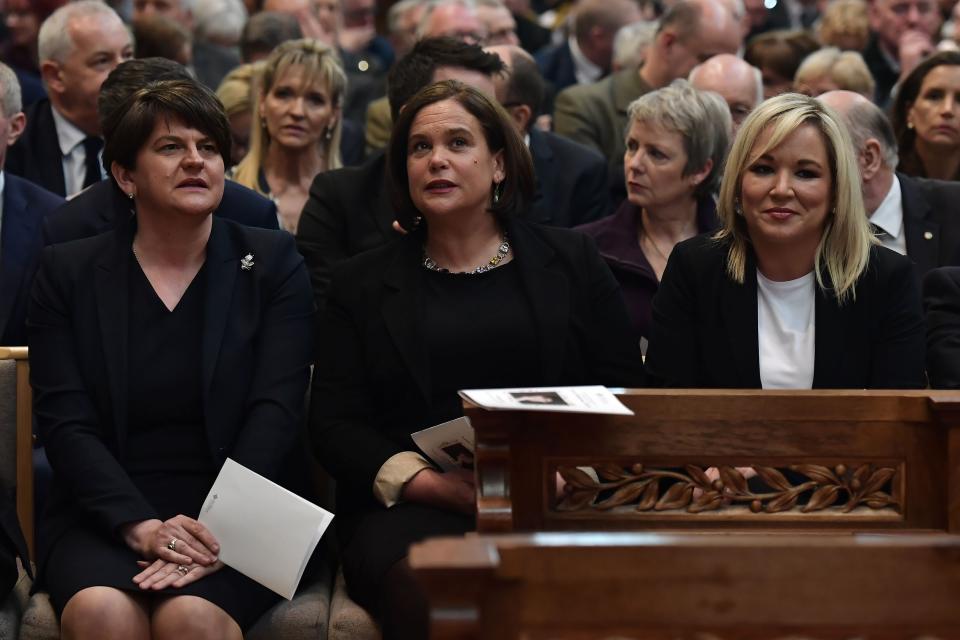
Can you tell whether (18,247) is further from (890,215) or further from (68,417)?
(890,215)

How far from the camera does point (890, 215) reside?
465cm

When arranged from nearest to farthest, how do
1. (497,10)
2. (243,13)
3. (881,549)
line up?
1. (881,549)
2. (497,10)
3. (243,13)

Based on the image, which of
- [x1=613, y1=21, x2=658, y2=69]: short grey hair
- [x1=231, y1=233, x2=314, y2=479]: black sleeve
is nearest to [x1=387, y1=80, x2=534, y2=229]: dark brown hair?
[x1=231, y1=233, x2=314, y2=479]: black sleeve

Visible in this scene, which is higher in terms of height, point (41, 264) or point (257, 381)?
point (41, 264)

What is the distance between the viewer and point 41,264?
11.9 feet

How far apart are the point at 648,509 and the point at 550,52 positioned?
5.67 metres

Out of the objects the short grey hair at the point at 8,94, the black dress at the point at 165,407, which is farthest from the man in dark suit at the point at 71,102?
the black dress at the point at 165,407

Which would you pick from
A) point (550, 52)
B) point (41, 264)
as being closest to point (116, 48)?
point (41, 264)

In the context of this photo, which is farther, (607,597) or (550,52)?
(550,52)

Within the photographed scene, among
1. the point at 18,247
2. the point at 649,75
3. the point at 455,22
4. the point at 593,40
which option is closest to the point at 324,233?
the point at 18,247

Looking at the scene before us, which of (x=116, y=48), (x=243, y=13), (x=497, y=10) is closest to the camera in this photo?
(x=116, y=48)

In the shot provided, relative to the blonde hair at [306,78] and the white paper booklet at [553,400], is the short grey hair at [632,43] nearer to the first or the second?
the blonde hair at [306,78]

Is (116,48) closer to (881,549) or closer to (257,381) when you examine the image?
(257,381)

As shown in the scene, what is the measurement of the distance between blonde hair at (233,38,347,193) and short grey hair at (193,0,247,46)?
2668 mm
